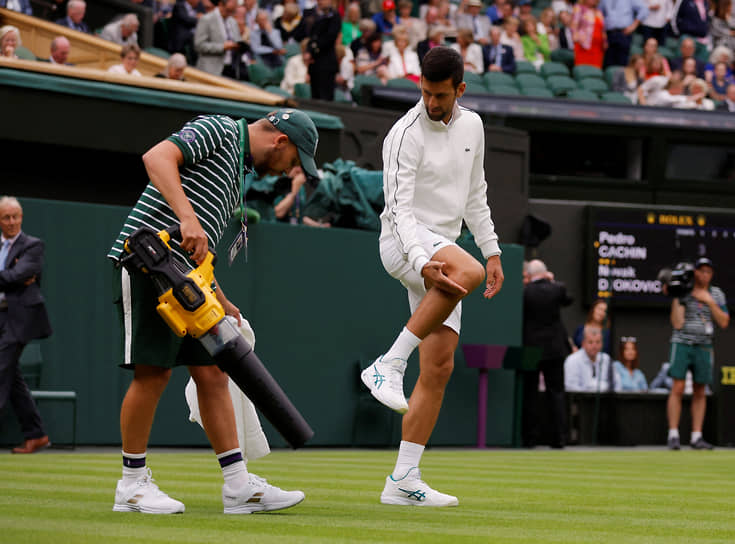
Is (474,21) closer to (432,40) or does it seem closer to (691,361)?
(432,40)

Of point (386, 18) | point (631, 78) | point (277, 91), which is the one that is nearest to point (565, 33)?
point (631, 78)

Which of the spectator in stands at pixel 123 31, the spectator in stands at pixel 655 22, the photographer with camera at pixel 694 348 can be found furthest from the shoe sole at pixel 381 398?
the spectator in stands at pixel 655 22

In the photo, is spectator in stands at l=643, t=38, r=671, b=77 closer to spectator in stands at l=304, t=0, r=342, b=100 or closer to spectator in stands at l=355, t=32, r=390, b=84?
spectator in stands at l=355, t=32, r=390, b=84

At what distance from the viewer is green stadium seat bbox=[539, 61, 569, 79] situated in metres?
21.7

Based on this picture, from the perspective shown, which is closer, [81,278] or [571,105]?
[81,278]

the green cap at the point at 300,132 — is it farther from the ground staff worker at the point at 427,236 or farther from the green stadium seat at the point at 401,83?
the green stadium seat at the point at 401,83

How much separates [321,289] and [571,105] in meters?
7.95

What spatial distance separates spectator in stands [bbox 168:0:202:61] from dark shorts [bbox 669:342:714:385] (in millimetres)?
8023

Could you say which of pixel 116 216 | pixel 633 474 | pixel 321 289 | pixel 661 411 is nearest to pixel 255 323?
pixel 321 289

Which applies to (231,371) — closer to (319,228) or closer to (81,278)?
(81,278)

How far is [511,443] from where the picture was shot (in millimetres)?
14977

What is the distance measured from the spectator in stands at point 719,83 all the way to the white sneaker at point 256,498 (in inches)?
743

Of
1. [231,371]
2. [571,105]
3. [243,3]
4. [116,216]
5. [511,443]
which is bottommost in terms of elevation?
[511,443]

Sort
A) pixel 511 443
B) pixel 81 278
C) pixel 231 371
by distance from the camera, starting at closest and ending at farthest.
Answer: pixel 231 371 → pixel 81 278 → pixel 511 443
